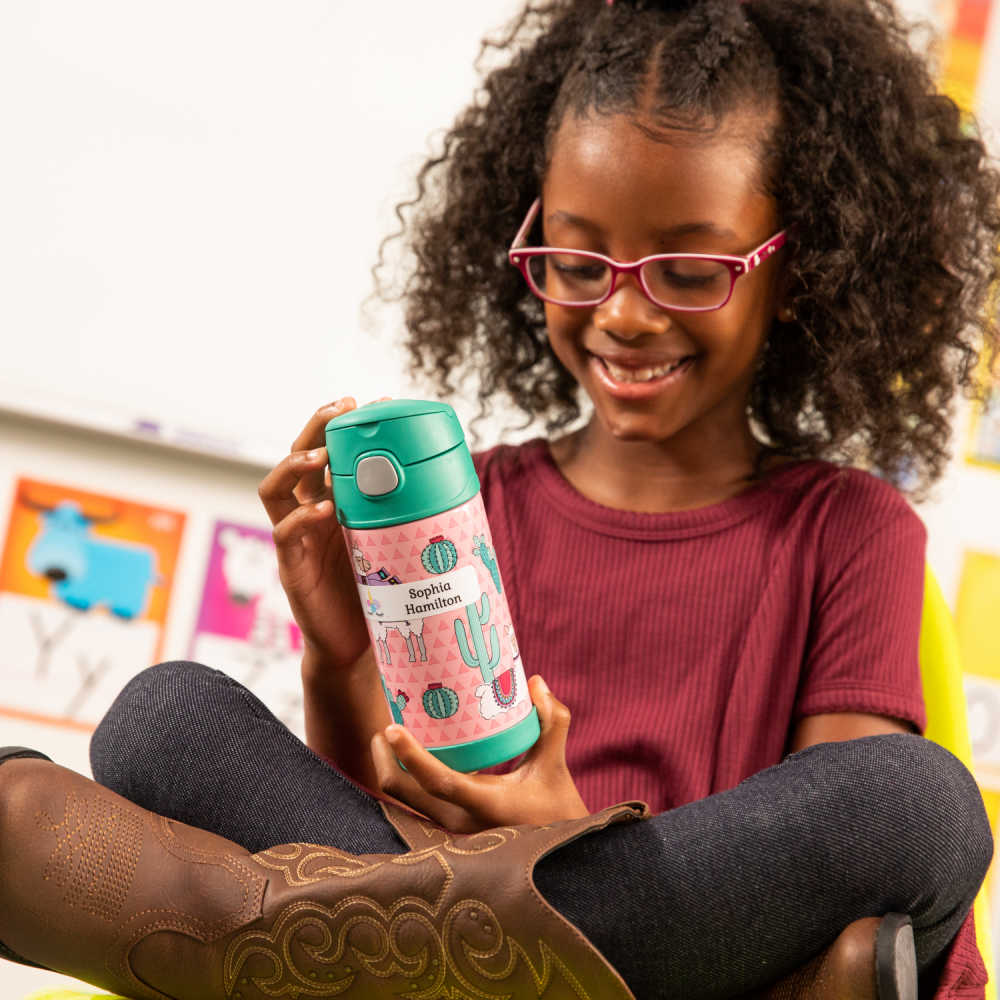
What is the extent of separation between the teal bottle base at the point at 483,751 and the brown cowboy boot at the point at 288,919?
5cm

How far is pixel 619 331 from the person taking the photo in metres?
0.85

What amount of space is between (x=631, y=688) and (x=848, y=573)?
0.17 m

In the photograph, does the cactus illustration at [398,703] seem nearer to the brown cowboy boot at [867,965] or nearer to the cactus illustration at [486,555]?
the cactus illustration at [486,555]

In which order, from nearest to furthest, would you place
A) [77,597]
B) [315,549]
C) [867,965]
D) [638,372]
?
[867,965], [315,549], [638,372], [77,597]

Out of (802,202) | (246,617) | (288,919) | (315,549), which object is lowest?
(246,617)

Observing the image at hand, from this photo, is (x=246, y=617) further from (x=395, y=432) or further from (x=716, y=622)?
(x=395, y=432)

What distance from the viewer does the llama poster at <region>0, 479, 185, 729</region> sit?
1.34m

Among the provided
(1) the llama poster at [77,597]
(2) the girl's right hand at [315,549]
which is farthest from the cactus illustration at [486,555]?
(1) the llama poster at [77,597]

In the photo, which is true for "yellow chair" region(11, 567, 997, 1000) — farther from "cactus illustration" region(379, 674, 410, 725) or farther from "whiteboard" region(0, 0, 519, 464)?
"whiteboard" region(0, 0, 519, 464)

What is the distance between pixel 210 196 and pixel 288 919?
950 millimetres

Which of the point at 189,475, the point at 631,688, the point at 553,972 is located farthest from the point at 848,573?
the point at 189,475

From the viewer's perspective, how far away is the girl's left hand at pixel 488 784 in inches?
26.3

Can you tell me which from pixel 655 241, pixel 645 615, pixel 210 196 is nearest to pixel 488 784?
pixel 645 615

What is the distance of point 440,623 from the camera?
2.15 feet
